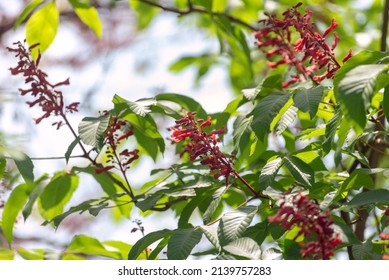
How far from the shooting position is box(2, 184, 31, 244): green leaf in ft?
6.19

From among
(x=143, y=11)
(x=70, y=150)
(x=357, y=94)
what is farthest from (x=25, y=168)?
(x=143, y=11)

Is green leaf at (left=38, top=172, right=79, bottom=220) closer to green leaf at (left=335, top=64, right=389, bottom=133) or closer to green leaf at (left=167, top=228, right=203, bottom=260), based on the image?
green leaf at (left=167, top=228, right=203, bottom=260)

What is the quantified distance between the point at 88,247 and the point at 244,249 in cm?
72

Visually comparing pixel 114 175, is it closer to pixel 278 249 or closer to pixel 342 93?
pixel 278 249

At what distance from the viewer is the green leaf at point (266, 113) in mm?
1419

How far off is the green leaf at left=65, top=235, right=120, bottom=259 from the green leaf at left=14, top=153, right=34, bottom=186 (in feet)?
1.29

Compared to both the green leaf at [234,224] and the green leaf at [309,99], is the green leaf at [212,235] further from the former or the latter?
the green leaf at [309,99]

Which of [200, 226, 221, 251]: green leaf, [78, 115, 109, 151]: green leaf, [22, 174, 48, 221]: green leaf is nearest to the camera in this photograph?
[200, 226, 221, 251]: green leaf

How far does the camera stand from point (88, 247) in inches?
73.5

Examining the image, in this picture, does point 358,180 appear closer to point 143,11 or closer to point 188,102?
point 188,102

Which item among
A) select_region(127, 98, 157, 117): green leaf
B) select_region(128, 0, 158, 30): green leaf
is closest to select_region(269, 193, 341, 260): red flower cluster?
select_region(127, 98, 157, 117): green leaf

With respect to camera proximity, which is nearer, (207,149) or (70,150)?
(207,149)

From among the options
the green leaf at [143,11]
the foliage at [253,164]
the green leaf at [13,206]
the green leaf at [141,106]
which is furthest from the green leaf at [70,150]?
the green leaf at [143,11]

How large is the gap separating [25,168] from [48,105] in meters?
0.25
